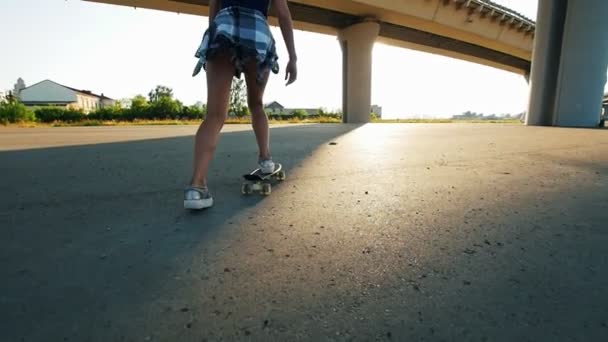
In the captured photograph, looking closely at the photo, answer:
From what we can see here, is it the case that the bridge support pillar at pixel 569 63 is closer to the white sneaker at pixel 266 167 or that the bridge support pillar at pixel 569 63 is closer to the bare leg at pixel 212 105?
the white sneaker at pixel 266 167

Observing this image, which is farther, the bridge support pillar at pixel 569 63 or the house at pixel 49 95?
the house at pixel 49 95

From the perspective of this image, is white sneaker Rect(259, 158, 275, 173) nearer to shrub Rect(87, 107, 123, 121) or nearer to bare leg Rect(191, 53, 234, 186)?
bare leg Rect(191, 53, 234, 186)

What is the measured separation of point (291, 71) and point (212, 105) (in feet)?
1.96

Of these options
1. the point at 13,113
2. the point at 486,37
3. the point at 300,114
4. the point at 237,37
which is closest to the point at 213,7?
the point at 237,37

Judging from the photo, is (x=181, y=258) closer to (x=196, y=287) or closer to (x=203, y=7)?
(x=196, y=287)

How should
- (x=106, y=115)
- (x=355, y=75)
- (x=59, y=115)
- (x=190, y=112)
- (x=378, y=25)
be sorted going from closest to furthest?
(x=378, y=25), (x=355, y=75), (x=59, y=115), (x=106, y=115), (x=190, y=112)

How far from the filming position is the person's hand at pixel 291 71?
6.70 feet

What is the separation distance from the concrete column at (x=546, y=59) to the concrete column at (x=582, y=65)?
0.62 meters

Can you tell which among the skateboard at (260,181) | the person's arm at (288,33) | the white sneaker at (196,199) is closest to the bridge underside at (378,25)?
the person's arm at (288,33)

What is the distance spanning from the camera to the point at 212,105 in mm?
1800

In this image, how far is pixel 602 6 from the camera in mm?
9531

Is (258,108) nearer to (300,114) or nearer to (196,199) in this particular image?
→ (196,199)

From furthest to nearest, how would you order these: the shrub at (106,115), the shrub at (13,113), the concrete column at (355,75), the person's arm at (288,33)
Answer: the shrub at (106,115) < the concrete column at (355,75) < the shrub at (13,113) < the person's arm at (288,33)

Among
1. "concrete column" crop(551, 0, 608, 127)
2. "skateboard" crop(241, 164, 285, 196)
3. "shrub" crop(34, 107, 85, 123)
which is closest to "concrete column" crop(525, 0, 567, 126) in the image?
"concrete column" crop(551, 0, 608, 127)
